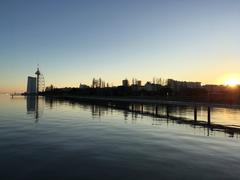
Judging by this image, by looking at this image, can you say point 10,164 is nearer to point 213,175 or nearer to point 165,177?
point 165,177

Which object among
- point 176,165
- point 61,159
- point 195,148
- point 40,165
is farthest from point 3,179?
point 195,148

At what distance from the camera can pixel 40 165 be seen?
17828mm

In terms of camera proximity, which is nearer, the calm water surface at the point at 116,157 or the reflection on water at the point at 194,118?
the calm water surface at the point at 116,157

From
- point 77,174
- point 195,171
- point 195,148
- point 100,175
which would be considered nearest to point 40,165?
point 77,174

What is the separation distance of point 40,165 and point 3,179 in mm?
3164

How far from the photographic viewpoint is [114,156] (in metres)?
20.9

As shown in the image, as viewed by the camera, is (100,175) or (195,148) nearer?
(100,175)

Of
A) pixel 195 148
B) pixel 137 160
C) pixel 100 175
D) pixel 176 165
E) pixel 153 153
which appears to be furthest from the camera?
pixel 195 148

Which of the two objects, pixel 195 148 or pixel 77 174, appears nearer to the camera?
pixel 77 174

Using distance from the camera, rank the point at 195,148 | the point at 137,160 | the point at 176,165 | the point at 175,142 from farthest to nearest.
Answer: the point at 175,142 < the point at 195,148 < the point at 137,160 < the point at 176,165

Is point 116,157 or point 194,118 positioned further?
point 194,118

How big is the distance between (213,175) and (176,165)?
9.29 feet

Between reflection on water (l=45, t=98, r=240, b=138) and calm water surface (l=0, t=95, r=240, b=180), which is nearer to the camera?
calm water surface (l=0, t=95, r=240, b=180)

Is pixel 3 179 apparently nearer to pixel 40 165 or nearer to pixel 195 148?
pixel 40 165
